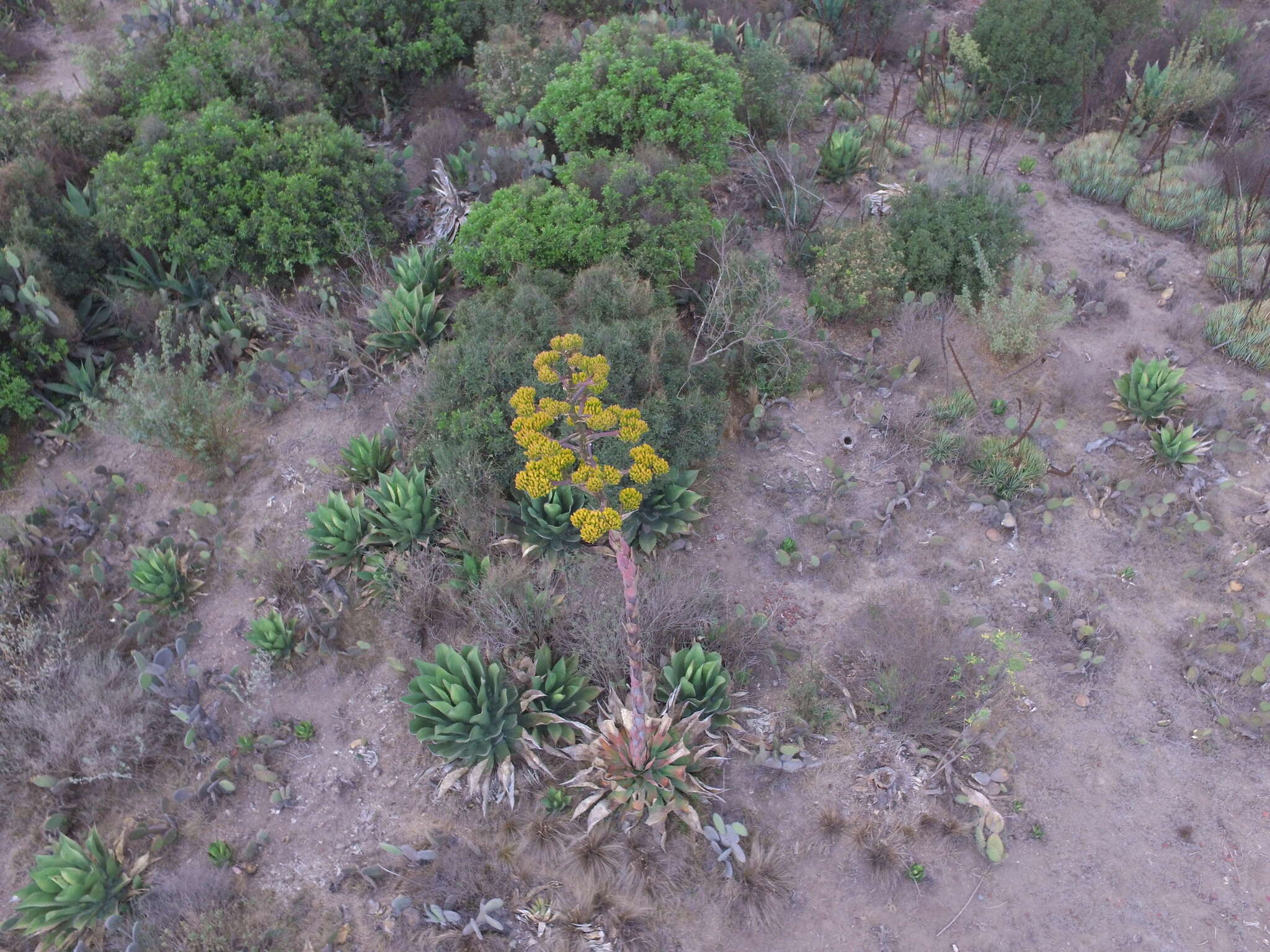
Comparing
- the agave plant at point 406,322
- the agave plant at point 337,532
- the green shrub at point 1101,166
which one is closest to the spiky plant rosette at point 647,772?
the agave plant at point 337,532

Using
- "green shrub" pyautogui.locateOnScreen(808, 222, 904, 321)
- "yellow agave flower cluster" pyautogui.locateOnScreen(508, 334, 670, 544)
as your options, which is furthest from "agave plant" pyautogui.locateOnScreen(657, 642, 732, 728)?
"green shrub" pyautogui.locateOnScreen(808, 222, 904, 321)

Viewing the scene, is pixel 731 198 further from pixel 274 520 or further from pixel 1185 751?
pixel 1185 751

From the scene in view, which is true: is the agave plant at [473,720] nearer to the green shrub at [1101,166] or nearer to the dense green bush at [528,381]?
the dense green bush at [528,381]

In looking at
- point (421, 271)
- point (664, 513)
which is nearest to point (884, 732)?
point (664, 513)

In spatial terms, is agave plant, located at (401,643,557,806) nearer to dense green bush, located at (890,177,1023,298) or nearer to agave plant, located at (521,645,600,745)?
agave plant, located at (521,645,600,745)

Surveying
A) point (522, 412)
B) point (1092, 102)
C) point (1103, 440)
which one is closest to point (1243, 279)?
point (1103, 440)

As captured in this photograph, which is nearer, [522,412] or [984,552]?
[522,412]
